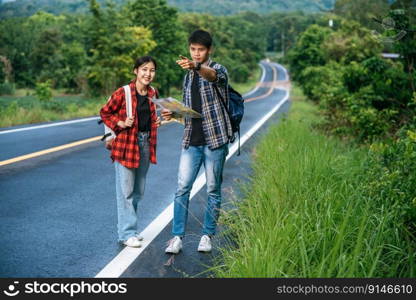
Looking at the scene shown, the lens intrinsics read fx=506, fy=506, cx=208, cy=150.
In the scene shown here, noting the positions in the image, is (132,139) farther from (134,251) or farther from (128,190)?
(134,251)

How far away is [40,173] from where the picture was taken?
7.81m

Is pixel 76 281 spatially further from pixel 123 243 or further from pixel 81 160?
pixel 81 160

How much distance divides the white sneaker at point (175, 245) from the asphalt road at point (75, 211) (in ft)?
0.21

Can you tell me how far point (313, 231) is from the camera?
3.95 meters

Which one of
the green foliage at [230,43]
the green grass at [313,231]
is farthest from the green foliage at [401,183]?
the green foliage at [230,43]

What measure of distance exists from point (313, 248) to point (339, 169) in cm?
293

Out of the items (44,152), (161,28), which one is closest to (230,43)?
(161,28)

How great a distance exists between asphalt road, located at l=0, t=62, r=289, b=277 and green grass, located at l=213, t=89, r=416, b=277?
42 cm

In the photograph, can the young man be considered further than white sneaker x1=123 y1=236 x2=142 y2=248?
No

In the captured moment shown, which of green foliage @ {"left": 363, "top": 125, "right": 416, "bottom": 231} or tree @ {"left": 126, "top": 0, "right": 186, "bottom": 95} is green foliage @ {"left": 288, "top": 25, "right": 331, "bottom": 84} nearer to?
tree @ {"left": 126, "top": 0, "right": 186, "bottom": 95}

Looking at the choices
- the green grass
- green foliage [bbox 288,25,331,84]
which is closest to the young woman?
the green grass

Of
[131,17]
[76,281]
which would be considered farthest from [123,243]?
[131,17]

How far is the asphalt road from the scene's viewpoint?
4211 millimetres

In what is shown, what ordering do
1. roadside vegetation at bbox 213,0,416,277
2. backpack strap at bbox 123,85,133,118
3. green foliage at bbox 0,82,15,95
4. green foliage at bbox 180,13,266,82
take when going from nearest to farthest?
roadside vegetation at bbox 213,0,416,277 → backpack strap at bbox 123,85,133,118 → green foliage at bbox 0,82,15,95 → green foliage at bbox 180,13,266,82
